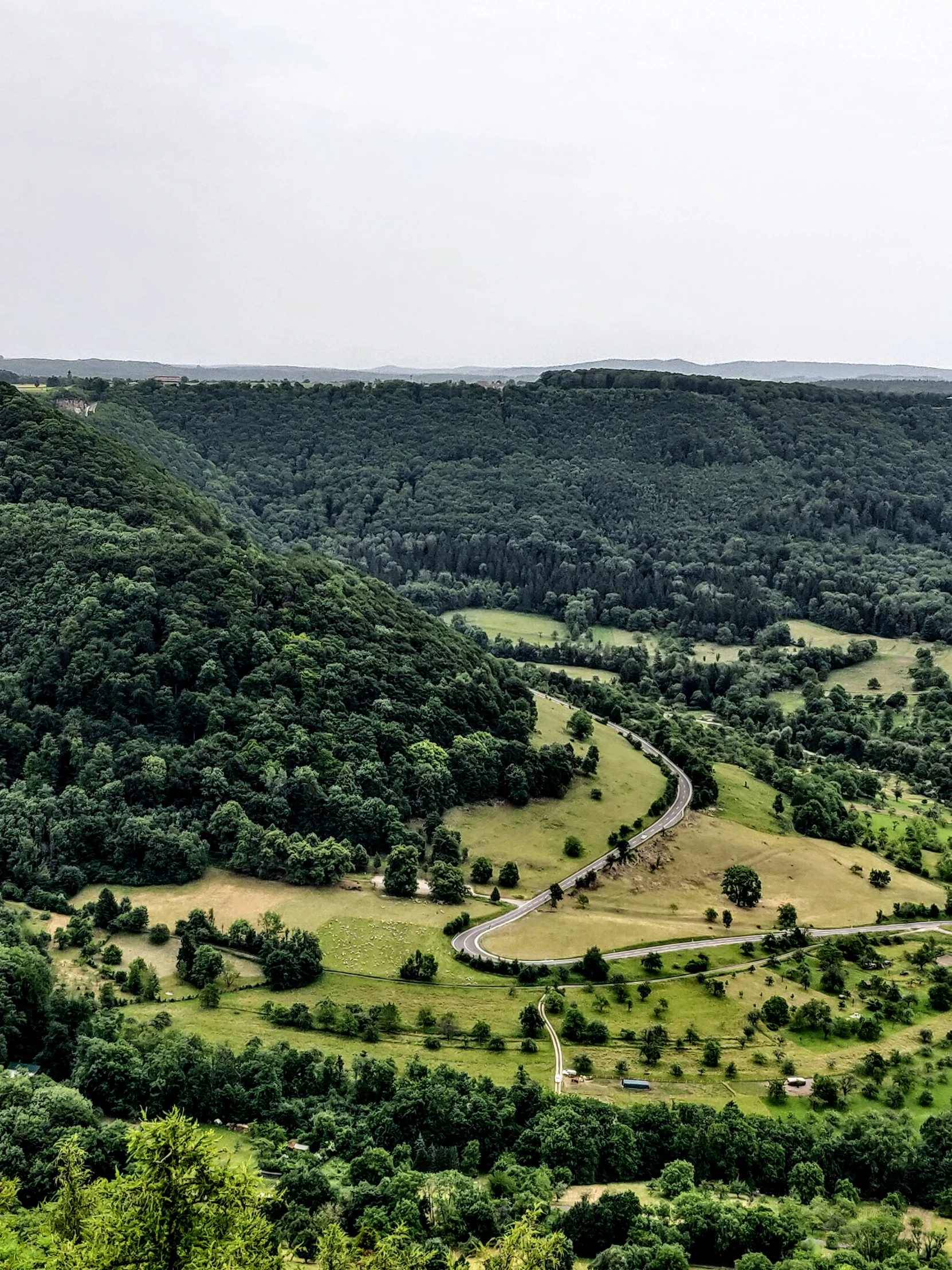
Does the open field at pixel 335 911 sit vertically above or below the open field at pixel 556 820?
below

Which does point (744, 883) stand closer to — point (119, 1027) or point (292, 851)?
point (292, 851)

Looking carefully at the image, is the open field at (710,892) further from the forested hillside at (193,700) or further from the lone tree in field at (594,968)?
the forested hillside at (193,700)

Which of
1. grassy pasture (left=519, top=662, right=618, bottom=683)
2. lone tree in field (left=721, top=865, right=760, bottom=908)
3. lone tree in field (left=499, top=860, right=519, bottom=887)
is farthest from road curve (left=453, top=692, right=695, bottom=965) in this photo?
grassy pasture (left=519, top=662, right=618, bottom=683)

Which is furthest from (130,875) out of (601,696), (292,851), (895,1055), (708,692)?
(708,692)

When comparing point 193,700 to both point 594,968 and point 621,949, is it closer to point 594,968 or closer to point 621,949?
point 594,968

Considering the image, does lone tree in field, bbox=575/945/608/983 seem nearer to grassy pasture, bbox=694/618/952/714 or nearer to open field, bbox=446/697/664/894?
open field, bbox=446/697/664/894

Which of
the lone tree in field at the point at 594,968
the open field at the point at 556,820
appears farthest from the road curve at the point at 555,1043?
the open field at the point at 556,820
